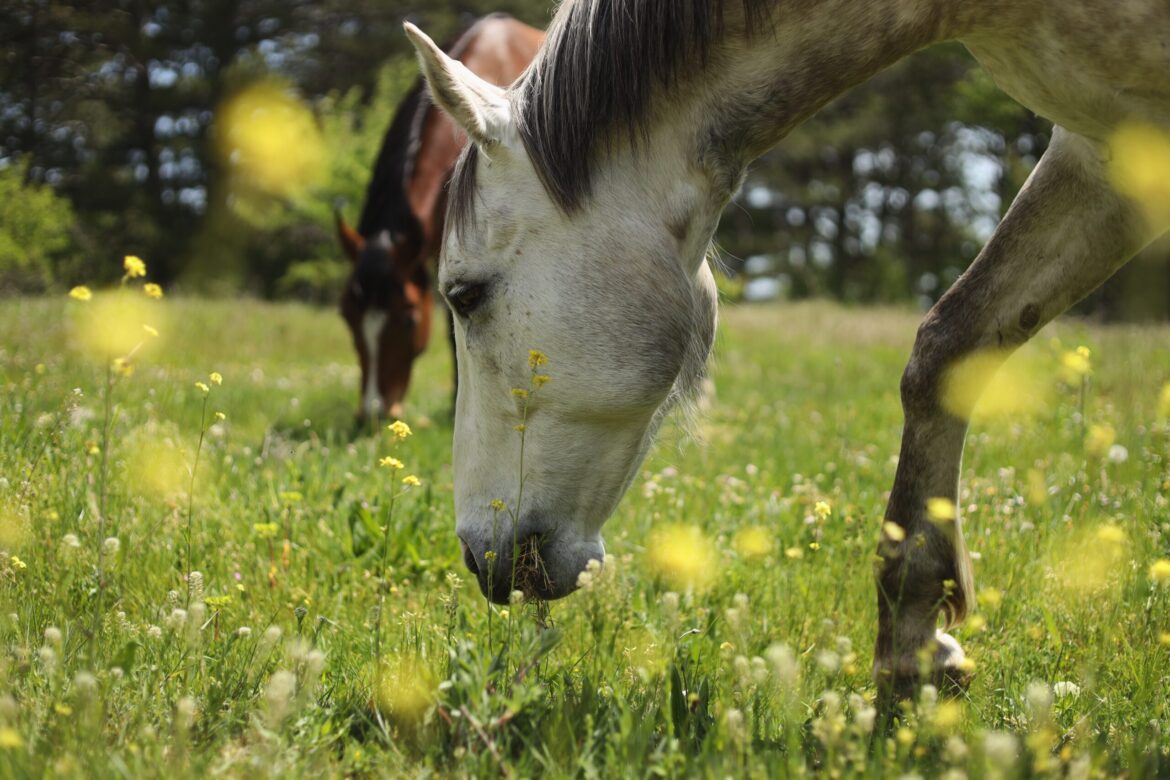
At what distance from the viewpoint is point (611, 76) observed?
7.57 feet

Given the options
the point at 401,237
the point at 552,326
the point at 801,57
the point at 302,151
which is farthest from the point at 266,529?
the point at 302,151

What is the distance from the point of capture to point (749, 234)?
36.6 meters

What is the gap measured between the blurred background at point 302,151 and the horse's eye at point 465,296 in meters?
13.7

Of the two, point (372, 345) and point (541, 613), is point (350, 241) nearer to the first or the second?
point (372, 345)

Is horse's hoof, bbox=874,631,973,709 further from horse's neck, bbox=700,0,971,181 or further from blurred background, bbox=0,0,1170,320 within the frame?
blurred background, bbox=0,0,1170,320

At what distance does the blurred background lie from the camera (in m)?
21.4

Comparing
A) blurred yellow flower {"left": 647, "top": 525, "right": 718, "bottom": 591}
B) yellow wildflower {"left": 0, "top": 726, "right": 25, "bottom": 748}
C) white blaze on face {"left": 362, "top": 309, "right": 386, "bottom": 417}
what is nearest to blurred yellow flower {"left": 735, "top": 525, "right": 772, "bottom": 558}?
blurred yellow flower {"left": 647, "top": 525, "right": 718, "bottom": 591}

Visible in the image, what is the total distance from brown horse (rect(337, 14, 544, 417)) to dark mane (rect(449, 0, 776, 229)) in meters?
3.75

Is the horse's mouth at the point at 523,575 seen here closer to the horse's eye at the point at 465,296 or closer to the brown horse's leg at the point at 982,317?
the horse's eye at the point at 465,296

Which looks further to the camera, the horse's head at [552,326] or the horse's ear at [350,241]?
the horse's ear at [350,241]

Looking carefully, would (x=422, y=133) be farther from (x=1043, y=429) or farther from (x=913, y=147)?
(x=913, y=147)

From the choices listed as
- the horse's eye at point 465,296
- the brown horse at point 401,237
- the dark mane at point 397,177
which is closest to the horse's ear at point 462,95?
the horse's eye at point 465,296

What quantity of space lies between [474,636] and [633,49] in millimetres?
1547

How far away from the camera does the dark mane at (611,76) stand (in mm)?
2297
